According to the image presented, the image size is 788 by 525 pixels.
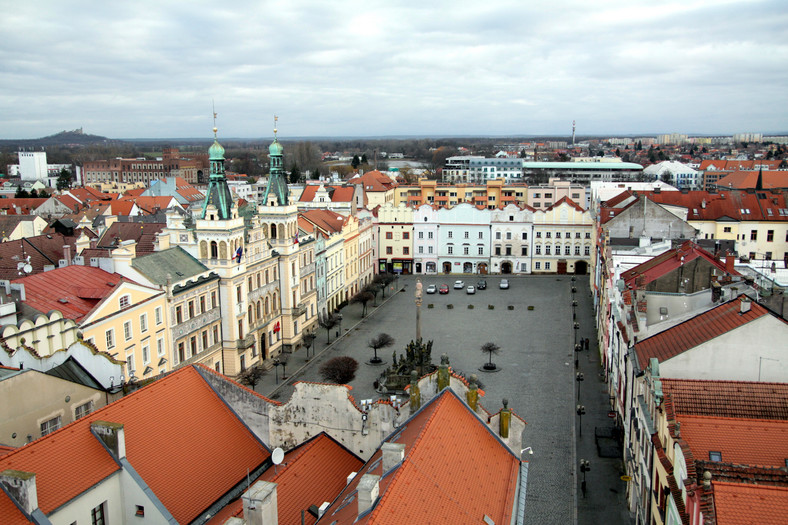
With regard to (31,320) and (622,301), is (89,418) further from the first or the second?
(622,301)

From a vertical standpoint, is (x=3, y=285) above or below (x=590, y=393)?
above

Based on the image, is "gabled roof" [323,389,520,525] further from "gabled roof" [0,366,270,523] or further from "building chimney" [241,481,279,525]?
"gabled roof" [0,366,270,523]

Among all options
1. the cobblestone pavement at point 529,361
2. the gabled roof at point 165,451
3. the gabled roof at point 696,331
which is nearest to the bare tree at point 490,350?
the cobblestone pavement at point 529,361

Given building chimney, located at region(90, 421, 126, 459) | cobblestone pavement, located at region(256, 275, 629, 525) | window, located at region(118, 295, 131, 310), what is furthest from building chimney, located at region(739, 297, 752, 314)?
window, located at region(118, 295, 131, 310)

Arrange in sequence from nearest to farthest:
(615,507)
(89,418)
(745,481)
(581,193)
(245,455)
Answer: (745,481) < (89,418) < (245,455) < (615,507) < (581,193)

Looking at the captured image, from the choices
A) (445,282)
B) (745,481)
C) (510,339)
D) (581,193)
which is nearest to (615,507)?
(745,481)

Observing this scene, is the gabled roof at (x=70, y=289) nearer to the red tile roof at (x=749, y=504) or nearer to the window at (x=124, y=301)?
the window at (x=124, y=301)

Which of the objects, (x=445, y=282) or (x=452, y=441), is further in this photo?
(x=445, y=282)
